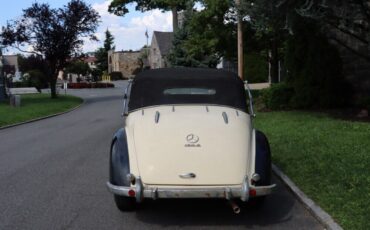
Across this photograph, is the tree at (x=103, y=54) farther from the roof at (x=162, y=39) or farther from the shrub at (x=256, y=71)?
the shrub at (x=256, y=71)

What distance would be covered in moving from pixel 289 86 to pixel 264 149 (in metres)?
13.4

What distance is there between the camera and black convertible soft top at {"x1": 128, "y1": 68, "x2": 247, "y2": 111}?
25.2ft

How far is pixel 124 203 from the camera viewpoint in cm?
686

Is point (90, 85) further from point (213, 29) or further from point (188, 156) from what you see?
point (188, 156)

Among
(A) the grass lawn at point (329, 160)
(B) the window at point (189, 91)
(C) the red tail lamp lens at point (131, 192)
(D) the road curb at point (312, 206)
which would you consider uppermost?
(B) the window at point (189, 91)

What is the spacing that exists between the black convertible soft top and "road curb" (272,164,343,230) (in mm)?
1343

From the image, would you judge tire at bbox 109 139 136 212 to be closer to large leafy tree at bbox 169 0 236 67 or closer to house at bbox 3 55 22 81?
large leafy tree at bbox 169 0 236 67

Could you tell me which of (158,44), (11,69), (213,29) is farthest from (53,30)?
(158,44)

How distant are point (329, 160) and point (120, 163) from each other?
420cm

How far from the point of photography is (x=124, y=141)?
6.75 meters

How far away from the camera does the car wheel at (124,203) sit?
6828 millimetres

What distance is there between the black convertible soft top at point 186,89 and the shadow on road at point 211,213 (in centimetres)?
134

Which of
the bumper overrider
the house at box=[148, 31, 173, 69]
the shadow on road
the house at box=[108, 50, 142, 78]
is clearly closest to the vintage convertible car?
the bumper overrider

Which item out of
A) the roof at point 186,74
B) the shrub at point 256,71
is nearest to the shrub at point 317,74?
the roof at point 186,74
